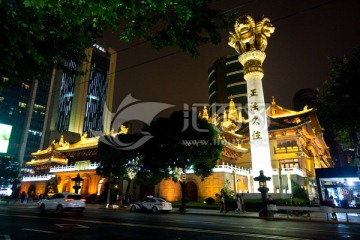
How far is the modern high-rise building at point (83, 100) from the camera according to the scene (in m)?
97.4

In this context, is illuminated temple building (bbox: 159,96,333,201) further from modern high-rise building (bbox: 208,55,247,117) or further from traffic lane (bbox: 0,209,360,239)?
modern high-rise building (bbox: 208,55,247,117)

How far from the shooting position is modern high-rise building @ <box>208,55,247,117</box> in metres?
99.8

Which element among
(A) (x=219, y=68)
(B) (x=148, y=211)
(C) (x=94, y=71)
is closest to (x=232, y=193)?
(B) (x=148, y=211)

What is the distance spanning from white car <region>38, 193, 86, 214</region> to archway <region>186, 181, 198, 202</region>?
1999 cm

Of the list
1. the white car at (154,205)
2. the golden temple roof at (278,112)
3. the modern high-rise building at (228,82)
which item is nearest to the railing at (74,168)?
the white car at (154,205)

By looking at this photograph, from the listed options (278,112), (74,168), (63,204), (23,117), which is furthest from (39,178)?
(23,117)

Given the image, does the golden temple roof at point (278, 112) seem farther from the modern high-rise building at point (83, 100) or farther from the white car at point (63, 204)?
the modern high-rise building at point (83, 100)

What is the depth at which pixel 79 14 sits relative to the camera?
6676mm

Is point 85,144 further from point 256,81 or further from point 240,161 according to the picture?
point 256,81

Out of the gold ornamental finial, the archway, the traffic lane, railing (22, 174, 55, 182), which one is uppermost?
the gold ornamental finial

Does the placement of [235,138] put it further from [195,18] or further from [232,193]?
[195,18]

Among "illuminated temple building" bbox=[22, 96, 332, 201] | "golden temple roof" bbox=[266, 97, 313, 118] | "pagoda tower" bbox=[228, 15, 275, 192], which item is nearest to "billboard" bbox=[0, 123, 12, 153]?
"illuminated temple building" bbox=[22, 96, 332, 201]

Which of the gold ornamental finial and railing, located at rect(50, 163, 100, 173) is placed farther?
railing, located at rect(50, 163, 100, 173)

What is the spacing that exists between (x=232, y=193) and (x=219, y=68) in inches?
3264
